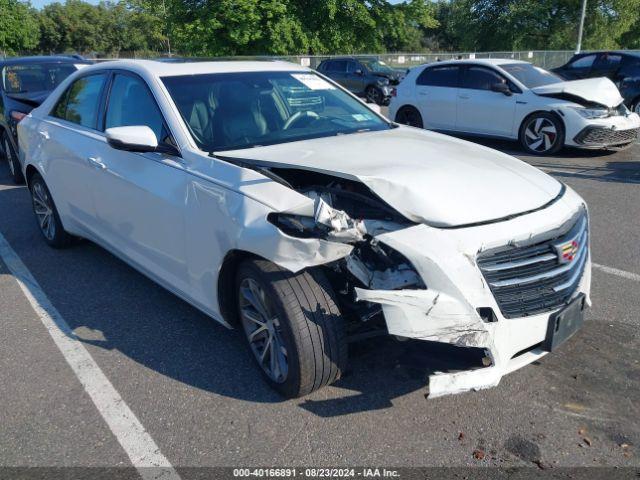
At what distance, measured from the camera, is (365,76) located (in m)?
20.0

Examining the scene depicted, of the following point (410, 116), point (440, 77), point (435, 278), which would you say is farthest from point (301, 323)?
point (410, 116)

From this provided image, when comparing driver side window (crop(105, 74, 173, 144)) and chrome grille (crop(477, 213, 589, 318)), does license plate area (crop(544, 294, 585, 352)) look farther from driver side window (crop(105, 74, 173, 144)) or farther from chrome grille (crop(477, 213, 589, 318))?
→ driver side window (crop(105, 74, 173, 144))

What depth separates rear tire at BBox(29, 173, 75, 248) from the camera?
546 cm

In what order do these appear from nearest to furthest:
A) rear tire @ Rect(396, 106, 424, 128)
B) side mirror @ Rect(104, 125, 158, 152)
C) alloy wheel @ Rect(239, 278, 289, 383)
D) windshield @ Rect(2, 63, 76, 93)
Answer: alloy wheel @ Rect(239, 278, 289, 383) < side mirror @ Rect(104, 125, 158, 152) < windshield @ Rect(2, 63, 76, 93) < rear tire @ Rect(396, 106, 424, 128)

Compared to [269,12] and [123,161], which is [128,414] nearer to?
[123,161]

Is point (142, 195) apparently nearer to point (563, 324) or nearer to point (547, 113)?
point (563, 324)

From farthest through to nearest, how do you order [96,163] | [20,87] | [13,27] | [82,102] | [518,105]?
1. [13,27]
2. [518,105]
3. [20,87]
4. [82,102]
5. [96,163]

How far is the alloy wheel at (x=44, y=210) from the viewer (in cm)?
555

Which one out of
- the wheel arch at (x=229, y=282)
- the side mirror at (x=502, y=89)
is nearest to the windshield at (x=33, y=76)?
the side mirror at (x=502, y=89)

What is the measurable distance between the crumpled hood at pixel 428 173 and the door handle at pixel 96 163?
126cm

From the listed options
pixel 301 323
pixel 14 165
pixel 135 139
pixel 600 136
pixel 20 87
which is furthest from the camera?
pixel 600 136

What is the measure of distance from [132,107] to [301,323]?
2257mm

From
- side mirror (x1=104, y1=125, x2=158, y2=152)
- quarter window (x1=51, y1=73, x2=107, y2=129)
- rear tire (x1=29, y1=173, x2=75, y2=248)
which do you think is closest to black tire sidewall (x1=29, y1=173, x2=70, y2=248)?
rear tire (x1=29, y1=173, x2=75, y2=248)

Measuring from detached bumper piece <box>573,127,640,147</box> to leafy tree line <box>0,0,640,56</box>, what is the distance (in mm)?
17445
